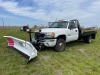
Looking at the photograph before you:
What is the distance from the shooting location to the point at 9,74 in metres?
5.98

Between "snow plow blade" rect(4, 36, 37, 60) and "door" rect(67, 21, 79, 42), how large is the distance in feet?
10.7

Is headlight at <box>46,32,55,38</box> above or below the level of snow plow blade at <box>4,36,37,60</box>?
above

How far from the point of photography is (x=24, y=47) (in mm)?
7062

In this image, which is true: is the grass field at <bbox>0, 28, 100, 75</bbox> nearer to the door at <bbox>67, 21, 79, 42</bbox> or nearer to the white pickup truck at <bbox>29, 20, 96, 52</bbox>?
the white pickup truck at <bbox>29, 20, 96, 52</bbox>

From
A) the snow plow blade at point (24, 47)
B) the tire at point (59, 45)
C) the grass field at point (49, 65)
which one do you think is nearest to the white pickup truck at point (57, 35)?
the tire at point (59, 45)

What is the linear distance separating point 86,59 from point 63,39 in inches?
77.4

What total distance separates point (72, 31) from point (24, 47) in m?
3.88

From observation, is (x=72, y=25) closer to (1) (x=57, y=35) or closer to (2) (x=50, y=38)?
(1) (x=57, y=35)

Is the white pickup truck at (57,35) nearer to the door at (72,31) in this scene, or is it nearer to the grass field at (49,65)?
the door at (72,31)

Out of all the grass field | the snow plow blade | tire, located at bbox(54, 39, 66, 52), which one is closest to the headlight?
tire, located at bbox(54, 39, 66, 52)

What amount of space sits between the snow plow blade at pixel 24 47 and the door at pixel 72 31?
3.26 meters

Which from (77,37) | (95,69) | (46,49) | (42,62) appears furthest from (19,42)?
(77,37)

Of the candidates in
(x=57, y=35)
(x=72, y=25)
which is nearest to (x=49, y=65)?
(x=57, y=35)

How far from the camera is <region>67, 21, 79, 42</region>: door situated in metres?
9.70
